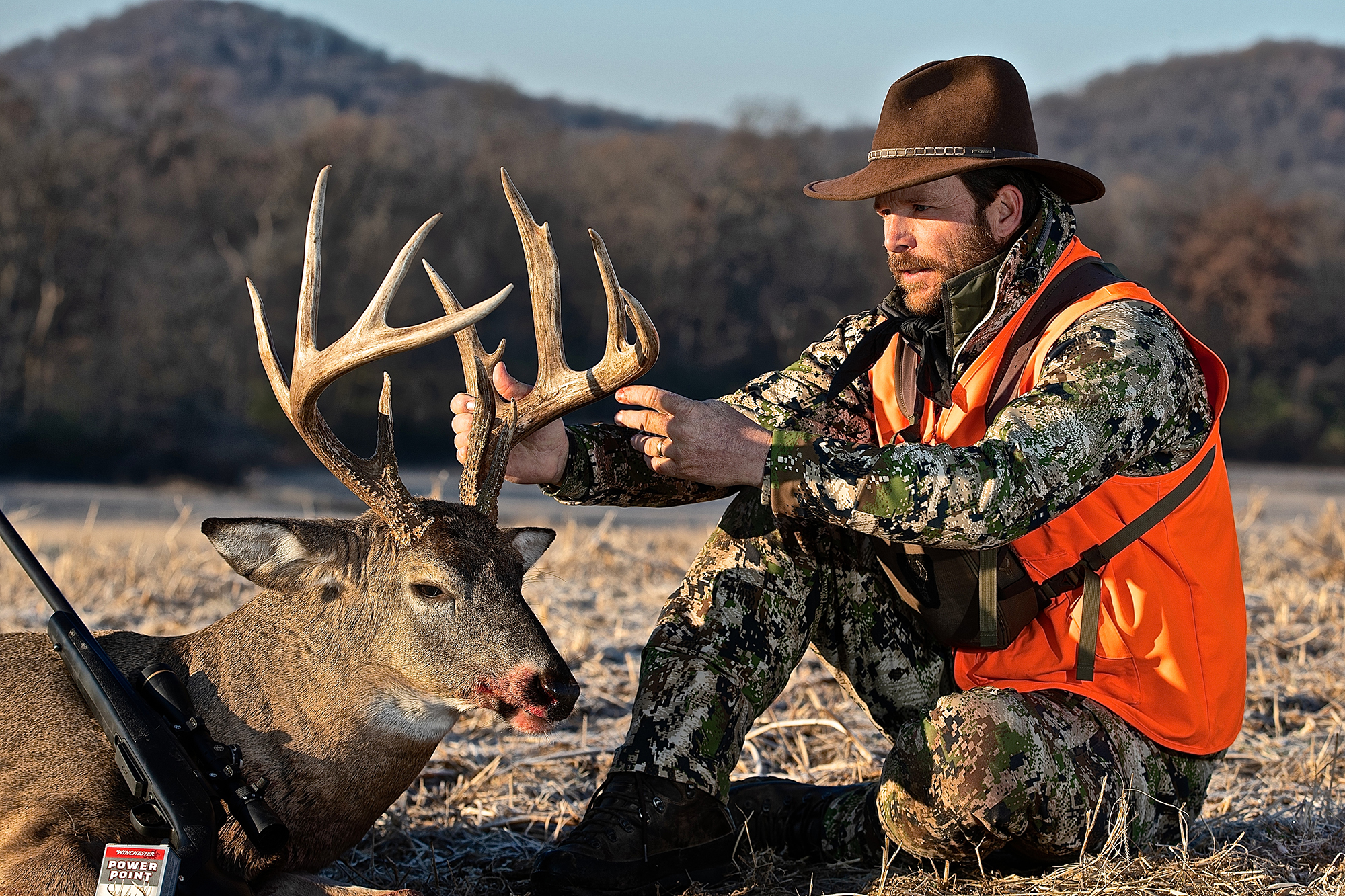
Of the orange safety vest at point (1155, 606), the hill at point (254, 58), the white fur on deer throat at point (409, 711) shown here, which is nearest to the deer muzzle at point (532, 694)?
the white fur on deer throat at point (409, 711)

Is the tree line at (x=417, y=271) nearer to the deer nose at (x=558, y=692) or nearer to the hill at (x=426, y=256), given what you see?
the hill at (x=426, y=256)

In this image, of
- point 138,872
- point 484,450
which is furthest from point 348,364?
point 138,872

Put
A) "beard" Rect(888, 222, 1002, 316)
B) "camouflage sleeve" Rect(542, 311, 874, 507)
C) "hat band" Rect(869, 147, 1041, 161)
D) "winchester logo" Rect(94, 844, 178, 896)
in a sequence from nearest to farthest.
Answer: "winchester logo" Rect(94, 844, 178, 896)
"hat band" Rect(869, 147, 1041, 161)
"beard" Rect(888, 222, 1002, 316)
"camouflage sleeve" Rect(542, 311, 874, 507)

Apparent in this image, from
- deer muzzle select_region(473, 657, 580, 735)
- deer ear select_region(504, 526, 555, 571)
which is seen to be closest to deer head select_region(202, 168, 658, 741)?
deer muzzle select_region(473, 657, 580, 735)

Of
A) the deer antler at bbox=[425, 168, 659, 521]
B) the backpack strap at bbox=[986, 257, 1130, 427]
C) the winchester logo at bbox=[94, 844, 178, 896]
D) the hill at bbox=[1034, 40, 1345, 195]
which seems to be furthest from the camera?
the hill at bbox=[1034, 40, 1345, 195]

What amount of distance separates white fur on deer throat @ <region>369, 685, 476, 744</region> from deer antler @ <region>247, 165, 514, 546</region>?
0.38 m

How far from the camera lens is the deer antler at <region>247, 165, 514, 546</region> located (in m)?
3.26

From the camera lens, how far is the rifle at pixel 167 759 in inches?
112

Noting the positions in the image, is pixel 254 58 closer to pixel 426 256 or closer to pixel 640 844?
pixel 426 256

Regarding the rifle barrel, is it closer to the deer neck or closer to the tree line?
the deer neck

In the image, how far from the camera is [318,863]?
3.24 meters

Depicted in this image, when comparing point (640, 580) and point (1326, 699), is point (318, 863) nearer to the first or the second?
point (1326, 699)

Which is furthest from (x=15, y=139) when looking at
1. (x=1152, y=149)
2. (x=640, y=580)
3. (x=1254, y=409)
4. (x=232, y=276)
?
(x=1152, y=149)

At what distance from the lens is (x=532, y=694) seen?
318 centimetres
